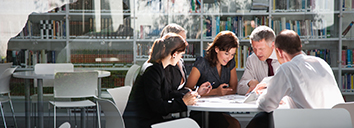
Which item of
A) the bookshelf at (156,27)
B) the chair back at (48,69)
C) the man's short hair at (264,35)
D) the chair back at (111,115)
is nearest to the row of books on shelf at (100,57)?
the bookshelf at (156,27)

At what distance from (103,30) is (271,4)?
5.96 feet

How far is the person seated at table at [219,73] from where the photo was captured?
8.21ft

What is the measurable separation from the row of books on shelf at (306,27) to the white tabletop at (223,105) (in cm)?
142

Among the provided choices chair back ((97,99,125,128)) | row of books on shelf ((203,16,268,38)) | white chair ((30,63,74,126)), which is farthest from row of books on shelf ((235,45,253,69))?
white chair ((30,63,74,126))

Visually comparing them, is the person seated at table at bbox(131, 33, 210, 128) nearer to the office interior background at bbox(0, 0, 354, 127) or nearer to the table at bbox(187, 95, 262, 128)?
the table at bbox(187, 95, 262, 128)

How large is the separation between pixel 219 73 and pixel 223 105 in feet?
2.12

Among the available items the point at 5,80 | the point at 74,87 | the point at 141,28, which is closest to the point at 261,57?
the point at 141,28

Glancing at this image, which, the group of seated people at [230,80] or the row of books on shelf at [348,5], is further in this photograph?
the row of books on shelf at [348,5]

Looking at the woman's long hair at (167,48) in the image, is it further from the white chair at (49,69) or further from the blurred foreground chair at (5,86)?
the blurred foreground chair at (5,86)

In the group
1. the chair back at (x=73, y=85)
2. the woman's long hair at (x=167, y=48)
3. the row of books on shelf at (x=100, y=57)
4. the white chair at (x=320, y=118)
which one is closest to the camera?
the white chair at (x=320, y=118)

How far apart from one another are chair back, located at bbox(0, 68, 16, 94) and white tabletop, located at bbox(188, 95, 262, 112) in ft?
5.98

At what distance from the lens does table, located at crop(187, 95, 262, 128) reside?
193cm

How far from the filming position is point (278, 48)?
2.09 meters

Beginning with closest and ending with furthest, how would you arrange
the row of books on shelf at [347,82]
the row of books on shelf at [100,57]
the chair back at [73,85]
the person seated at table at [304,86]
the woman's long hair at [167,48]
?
the person seated at table at [304,86]
the woman's long hair at [167,48]
the chair back at [73,85]
the row of books on shelf at [100,57]
the row of books on shelf at [347,82]
